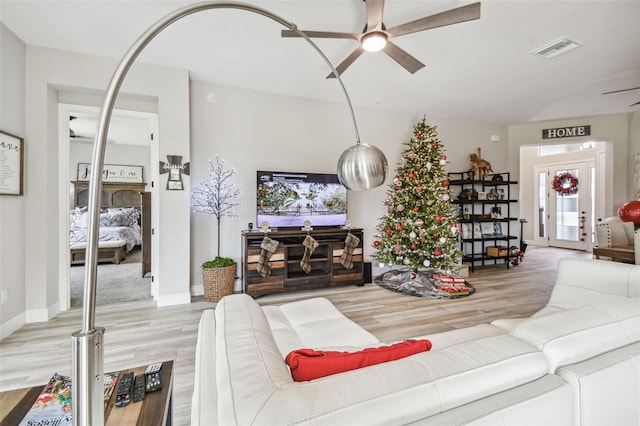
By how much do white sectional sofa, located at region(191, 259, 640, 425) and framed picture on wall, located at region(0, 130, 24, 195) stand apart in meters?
2.93

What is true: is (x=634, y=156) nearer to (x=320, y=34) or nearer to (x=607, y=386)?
(x=320, y=34)

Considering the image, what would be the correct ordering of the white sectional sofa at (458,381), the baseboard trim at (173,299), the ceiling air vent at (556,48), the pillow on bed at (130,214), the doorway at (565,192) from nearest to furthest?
1. the white sectional sofa at (458,381)
2. the ceiling air vent at (556,48)
3. the baseboard trim at (173,299)
4. the pillow on bed at (130,214)
5. the doorway at (565,192)

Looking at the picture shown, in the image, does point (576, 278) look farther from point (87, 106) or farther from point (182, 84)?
point (87, 106)

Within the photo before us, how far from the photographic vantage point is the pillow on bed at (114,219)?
6.75 m

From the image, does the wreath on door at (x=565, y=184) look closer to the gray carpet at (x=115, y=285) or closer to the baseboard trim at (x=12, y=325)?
the gray carpet at (x=115, y=285)

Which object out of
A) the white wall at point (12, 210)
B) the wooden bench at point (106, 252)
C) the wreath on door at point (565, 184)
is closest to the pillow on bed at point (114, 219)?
the wooden bench at point (106, 252)

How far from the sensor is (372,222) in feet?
16.0

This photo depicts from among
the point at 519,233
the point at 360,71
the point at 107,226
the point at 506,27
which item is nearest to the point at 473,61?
the point at 506,27

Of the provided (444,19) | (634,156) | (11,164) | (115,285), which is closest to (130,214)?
(115,285)

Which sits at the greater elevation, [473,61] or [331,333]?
[473,61]

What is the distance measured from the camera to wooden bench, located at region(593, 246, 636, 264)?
4.00 metres

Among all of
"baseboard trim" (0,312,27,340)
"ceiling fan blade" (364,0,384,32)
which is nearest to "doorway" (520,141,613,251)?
"ceiling fan blade" (364,0,384,32)

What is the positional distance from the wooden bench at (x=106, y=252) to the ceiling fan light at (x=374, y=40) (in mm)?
5956

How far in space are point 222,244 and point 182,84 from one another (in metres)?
2.11
